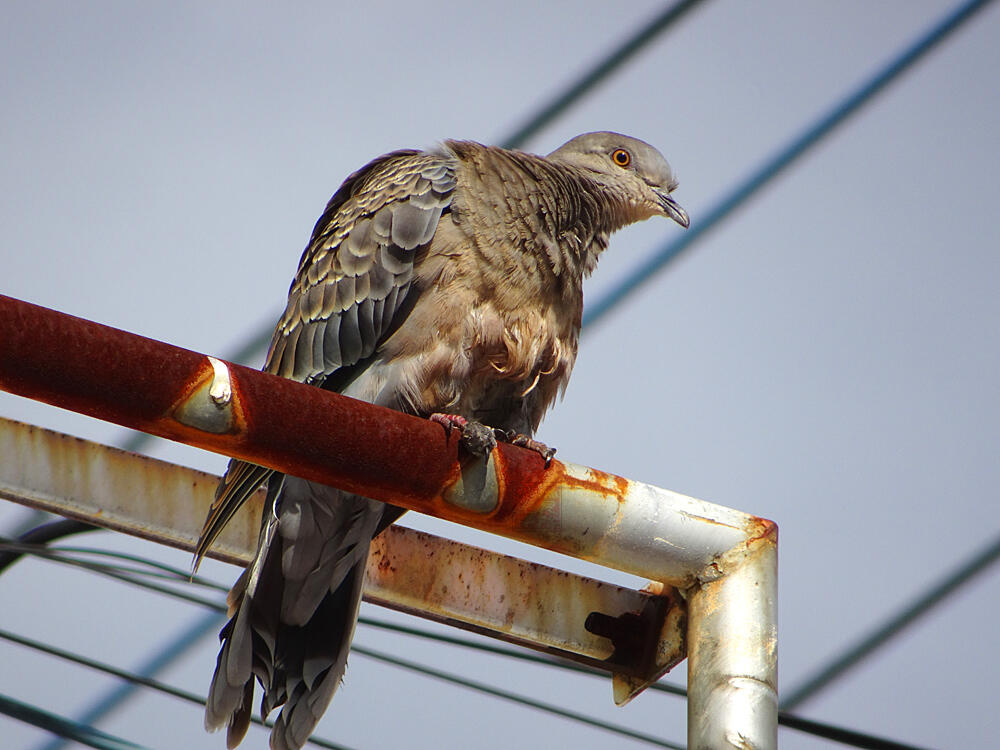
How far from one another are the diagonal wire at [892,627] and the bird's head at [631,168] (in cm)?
184

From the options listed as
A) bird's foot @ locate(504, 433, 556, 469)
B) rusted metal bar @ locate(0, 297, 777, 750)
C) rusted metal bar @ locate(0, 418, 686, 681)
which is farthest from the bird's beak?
rusted metal bar @ locate(0, 297, 777, 750)

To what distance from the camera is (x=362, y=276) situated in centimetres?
414

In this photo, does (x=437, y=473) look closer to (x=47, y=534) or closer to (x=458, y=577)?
(x=458, y=577)

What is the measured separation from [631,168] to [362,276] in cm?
152

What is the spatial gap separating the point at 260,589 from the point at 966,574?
3.23 metres

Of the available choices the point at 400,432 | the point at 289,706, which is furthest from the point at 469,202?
the point at 400,432

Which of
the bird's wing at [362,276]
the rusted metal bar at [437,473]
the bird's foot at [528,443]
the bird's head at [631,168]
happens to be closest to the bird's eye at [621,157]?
the bird's head at [631,168]

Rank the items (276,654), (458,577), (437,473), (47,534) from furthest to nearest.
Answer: (47,534)
(276,654)
(458,577)
(437,473)

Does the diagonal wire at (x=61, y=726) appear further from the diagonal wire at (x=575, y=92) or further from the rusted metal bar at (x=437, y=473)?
the diagonal wire at (x=575, y=92)

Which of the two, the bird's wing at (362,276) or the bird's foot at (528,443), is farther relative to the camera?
the bird's wing at (362,276)

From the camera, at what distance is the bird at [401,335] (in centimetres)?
351

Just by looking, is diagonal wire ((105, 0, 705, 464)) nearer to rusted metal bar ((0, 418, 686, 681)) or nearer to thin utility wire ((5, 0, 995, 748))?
thin utility wire ((5, 0, 995, 748))

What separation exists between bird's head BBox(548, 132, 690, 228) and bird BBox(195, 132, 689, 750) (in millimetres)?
331

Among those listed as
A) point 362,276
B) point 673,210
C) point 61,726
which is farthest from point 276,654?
point 673,210
